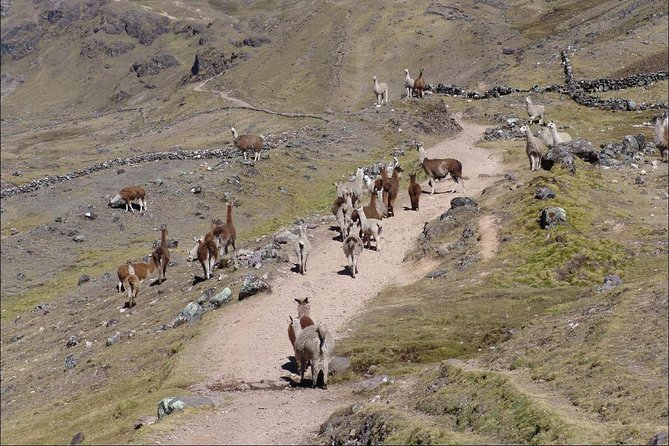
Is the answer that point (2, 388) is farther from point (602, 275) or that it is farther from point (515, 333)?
point (602, 275)

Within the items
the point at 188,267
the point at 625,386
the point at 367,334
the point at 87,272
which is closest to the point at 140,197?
the point at 87,272

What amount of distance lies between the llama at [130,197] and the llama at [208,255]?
19473 mm

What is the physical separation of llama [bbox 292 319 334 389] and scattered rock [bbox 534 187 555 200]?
13311mm

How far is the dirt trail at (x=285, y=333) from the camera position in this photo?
16.1 m

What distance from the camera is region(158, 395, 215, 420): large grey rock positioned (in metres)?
17.1

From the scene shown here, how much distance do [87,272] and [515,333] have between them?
3188 cm

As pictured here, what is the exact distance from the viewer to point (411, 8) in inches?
5477

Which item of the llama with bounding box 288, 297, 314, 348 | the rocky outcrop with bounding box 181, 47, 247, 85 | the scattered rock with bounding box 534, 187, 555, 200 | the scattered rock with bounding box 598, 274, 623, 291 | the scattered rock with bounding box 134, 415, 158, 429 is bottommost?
the scattered rock with bounding box 134, 415, 158, 429

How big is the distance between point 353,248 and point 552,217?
288 inches

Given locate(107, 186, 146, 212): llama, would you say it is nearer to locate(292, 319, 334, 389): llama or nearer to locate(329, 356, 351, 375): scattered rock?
locate(329, 356, 351, 375): scattered rock

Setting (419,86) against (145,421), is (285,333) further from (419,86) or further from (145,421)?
(419,86)

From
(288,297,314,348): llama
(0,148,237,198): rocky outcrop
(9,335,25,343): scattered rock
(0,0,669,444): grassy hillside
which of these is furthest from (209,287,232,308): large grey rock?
(0,148,237,198): rocky outcrop

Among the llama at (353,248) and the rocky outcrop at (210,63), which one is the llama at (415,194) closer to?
the llama at (353,248)

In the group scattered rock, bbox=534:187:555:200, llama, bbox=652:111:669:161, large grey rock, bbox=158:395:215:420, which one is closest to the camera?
large grey rock, bbox=158:395:215:420
